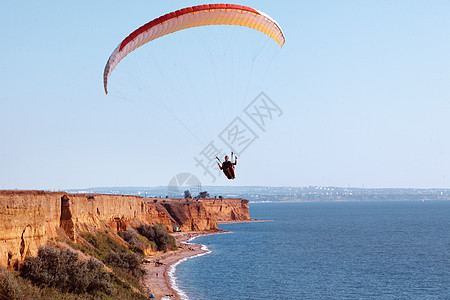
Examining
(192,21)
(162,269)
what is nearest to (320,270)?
(162,269)

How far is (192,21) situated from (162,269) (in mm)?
27894

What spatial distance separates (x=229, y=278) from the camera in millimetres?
42500

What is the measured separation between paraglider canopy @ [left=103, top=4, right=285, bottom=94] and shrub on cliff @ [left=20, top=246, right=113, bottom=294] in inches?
361

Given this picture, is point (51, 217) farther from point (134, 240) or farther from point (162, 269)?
point (134, 240)

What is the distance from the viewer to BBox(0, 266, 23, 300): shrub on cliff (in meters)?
18.6

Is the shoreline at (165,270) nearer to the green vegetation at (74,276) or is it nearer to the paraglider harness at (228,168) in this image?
the green vegetation at (74,276)

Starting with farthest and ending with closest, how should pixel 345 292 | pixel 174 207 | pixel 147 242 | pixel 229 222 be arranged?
pixel 229 222
pixel 174 207
pixel 147 242
pixel 345 292

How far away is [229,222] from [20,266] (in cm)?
10609

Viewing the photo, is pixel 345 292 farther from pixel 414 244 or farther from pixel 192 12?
pixel 414 244

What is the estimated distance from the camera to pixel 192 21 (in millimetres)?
21328

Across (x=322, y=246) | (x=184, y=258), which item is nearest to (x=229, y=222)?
(x=322, y=246)

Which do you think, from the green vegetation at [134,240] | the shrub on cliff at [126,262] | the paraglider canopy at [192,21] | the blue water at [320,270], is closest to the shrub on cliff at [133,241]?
the green vegetation at [134,240]

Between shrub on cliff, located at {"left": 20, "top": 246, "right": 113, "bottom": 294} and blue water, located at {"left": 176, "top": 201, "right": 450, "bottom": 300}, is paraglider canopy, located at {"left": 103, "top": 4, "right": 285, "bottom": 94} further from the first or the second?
blue water, located at {"left": 176, "top": 201, "right": 450, "bottom": 300}

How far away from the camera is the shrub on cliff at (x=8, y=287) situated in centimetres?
1859
